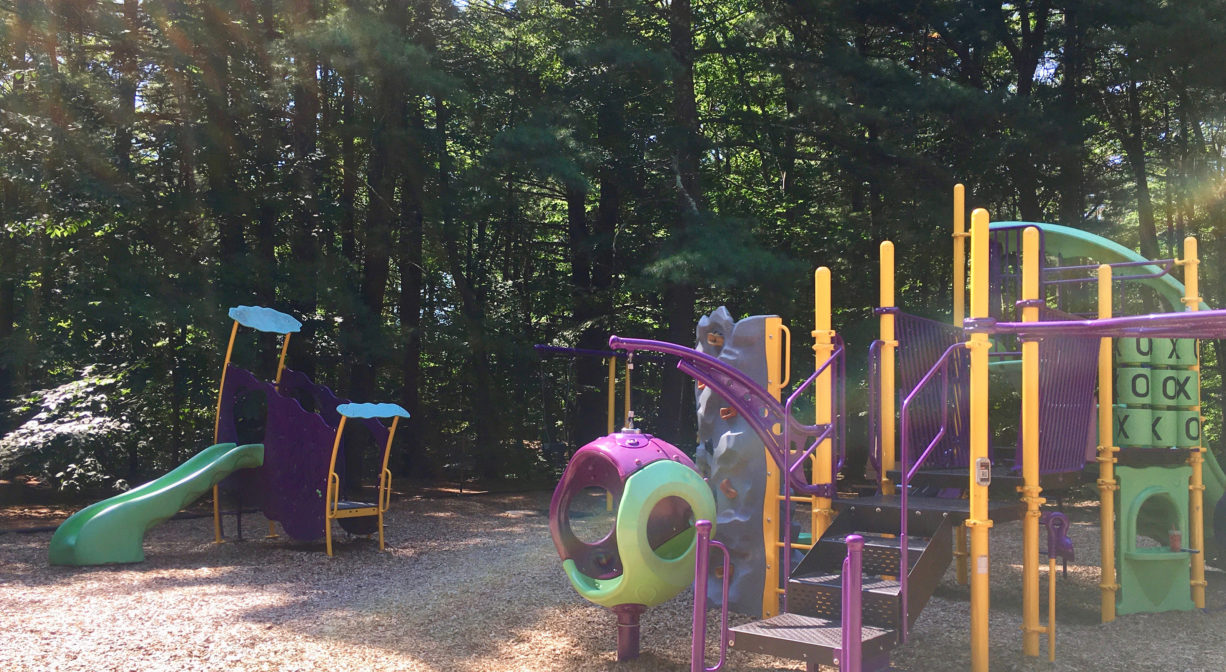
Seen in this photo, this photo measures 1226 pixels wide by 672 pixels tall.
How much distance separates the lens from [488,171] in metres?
14.2

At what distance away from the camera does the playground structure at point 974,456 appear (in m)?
4.88

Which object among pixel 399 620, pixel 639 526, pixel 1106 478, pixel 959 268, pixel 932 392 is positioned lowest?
pixel 399 620

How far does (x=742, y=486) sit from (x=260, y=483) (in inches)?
227

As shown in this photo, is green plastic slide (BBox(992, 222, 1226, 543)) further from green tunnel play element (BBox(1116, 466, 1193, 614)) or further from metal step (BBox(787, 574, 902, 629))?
metal step (BBox(787, 574, 902, 629))

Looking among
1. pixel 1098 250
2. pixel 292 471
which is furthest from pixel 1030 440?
pixel 292 471

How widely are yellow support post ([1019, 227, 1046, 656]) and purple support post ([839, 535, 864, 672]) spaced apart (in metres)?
2.12

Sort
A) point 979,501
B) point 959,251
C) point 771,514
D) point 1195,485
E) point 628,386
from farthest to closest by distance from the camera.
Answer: point 628,386 → point 959,251 → point 1195,485 → point 771,514 → point 979,501

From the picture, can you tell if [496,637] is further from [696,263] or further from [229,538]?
[696,263]

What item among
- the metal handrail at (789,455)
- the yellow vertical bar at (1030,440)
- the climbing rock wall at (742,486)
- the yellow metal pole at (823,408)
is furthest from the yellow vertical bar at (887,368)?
the yellow vertical bar at (1030,440)

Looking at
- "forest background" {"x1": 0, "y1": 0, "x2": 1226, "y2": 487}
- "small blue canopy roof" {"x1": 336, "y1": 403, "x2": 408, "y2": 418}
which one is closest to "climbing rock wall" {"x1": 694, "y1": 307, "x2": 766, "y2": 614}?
"small blue canopy roof" {"x1": 336, "y1": 403, "x2": 408, "y2": 418}

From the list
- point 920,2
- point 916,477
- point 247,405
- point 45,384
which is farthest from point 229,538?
point 920,2

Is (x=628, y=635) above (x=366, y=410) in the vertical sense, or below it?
below

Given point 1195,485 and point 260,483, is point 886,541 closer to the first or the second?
point 1195,485

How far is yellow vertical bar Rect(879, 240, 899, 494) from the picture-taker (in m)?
6.65
